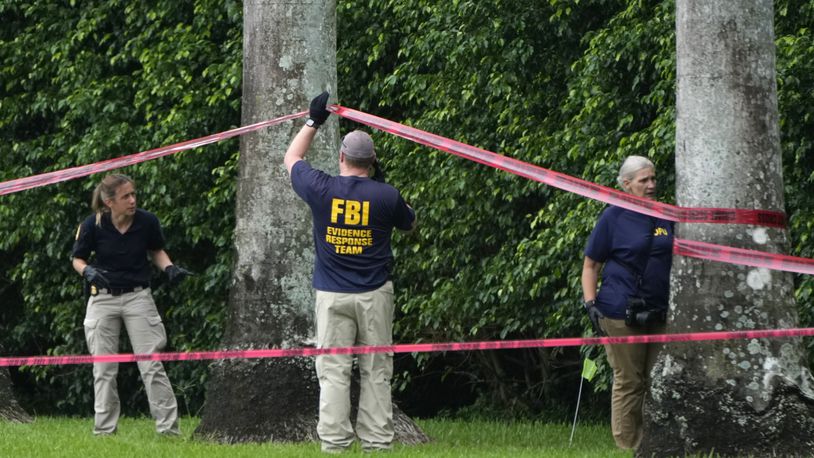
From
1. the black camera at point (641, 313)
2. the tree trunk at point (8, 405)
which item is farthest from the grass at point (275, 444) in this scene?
the black camera at point (641, 313)

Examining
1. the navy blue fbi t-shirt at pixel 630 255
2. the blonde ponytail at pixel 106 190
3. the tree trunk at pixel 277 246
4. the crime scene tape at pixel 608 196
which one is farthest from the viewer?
the blonde ponytail at pixel 106 190

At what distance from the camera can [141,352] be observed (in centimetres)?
968

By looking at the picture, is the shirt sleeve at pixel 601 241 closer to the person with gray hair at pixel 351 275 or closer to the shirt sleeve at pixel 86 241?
the person with gray hair at pixel 351 275

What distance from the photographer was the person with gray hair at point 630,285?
8.30 metres

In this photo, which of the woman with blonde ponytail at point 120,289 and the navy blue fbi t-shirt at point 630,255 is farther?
the woman with blonde ponytail at point 120,289

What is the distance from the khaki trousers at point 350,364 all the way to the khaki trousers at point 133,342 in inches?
83.2

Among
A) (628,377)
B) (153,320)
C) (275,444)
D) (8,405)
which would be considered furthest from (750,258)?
(8,405)

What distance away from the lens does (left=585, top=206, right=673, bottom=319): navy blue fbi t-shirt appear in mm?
8305

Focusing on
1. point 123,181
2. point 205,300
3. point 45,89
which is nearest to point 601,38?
point 123,181

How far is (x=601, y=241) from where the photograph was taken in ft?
27.7

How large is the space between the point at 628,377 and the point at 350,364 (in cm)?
170

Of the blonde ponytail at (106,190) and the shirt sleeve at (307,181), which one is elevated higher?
the shirt sleeve at (307,181)

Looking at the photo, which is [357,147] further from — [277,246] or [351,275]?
[277,246]

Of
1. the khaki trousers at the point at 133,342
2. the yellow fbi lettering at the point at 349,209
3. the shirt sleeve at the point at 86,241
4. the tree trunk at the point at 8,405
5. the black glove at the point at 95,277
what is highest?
the yellow fbi lettering at the point at 349,209
